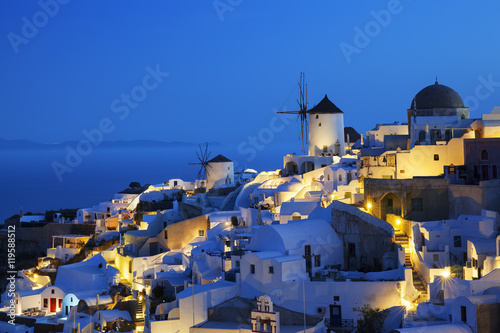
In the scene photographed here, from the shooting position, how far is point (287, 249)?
22.8m

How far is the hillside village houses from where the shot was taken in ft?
68.5

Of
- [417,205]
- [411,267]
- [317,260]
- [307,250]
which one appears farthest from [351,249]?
[417,205]

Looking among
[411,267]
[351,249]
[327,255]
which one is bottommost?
[411,267]

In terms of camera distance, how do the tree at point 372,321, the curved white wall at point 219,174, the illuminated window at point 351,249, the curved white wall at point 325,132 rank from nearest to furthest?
1. the tree at point 372,321
2. the illuminated window at point 351,249
3. the curved white wall at point 325,132
4. the curved white wall at point 219,174

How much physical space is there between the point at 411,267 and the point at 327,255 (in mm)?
2579

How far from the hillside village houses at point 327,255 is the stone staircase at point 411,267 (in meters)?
0.04

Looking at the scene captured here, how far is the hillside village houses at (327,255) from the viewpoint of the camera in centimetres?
2088

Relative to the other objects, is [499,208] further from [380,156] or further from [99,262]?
[99,262]

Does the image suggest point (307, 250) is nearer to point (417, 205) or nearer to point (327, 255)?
point (327, 255)

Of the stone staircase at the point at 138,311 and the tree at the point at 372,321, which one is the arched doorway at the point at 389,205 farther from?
the stone staircase at the point at 138,311

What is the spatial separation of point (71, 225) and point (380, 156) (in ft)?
67.3

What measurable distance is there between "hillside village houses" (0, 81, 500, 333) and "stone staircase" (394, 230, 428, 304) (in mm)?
38

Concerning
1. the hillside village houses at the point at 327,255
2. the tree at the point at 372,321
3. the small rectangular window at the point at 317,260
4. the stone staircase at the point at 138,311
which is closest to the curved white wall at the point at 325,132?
the hillside village houses at the point at 327,255

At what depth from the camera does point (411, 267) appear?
73.9 ft
